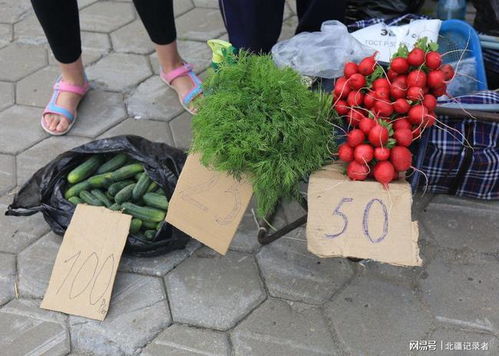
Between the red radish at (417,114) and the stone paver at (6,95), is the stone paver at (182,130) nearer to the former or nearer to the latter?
the stone paver at (6,95)

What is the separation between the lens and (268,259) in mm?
1972

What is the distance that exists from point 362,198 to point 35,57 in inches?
97.4

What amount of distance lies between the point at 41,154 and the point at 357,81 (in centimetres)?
167

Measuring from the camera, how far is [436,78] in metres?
1.47

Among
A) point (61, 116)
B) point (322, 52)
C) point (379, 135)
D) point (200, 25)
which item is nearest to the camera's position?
point (379, 135)

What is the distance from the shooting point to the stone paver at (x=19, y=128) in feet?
8.06

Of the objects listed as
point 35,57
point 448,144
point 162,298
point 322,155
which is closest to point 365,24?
point 448,144

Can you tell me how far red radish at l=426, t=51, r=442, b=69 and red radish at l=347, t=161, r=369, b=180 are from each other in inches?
15.5

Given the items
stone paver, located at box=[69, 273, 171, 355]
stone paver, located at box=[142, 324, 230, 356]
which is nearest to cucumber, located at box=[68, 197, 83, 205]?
stone paver, located at box=[69, 273, 171, 355]

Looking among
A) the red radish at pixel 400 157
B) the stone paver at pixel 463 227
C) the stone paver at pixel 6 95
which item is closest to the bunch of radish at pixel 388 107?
the red radish at pixel 400 157

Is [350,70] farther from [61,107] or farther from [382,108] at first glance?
[61,107]

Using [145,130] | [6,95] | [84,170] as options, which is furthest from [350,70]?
[6,95]

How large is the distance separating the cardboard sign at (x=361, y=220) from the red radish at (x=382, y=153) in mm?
83

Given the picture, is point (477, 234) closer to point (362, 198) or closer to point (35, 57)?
point (362, 198)
